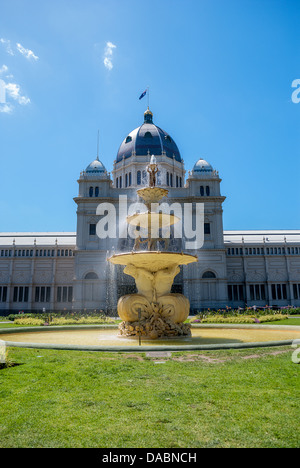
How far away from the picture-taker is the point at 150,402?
5.54 m

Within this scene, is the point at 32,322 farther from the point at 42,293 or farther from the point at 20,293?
the point at 20,293

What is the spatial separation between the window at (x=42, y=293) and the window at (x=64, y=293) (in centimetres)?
157

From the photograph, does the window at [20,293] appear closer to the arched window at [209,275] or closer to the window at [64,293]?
the window at [64,293]

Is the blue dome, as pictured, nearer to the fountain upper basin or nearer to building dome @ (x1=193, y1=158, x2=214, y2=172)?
building dome @ (x1=193, y1=158, x2=214, y2=172)

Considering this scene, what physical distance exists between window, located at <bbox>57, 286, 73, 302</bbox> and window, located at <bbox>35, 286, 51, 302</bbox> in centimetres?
157

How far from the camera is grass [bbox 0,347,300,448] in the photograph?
4262mm

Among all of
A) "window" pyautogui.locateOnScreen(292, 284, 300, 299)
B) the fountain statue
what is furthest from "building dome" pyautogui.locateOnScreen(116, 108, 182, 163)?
the fountain statue

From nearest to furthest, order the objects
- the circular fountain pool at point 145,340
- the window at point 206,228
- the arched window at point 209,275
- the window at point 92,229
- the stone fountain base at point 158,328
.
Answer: the circular fountain pool at point 145,340, the stone fountain base at point 158,328, the arched window at point 209,275, the window at point 92,229, the window at point 206,228

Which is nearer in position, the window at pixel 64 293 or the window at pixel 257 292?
the window at pixel 64 293

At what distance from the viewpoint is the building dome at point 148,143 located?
59.2 meters

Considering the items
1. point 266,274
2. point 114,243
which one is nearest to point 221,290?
point 266,274

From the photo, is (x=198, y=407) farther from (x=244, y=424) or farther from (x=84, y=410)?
(x=84, y=410)

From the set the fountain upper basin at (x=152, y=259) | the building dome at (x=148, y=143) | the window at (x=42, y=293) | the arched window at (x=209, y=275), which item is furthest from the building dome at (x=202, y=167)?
the fountain upper basin at (x=152, y=259)
